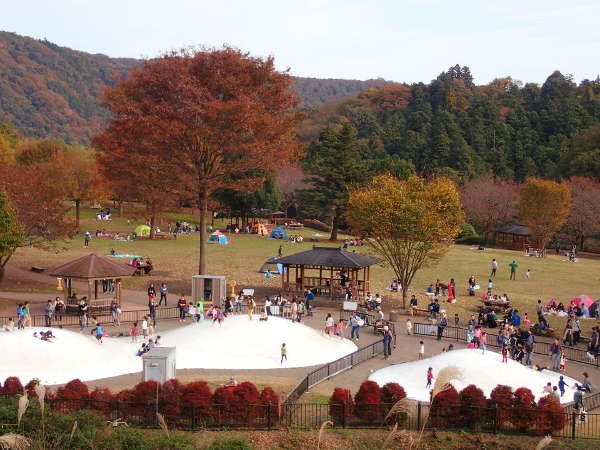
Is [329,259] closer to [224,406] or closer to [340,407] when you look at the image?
[340,407]

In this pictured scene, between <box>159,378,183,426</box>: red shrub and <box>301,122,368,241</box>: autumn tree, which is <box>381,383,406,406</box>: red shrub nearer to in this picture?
<box>159,378,183,426</box>: red shrub

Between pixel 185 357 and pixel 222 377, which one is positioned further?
pixel 185 357

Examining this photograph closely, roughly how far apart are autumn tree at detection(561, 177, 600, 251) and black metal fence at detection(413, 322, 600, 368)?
44147 mm

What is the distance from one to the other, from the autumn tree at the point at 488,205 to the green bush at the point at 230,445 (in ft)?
225

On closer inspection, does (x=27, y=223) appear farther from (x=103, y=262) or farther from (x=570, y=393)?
(x=570, y=393)

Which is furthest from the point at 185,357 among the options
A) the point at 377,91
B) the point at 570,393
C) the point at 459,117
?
the point at 377,91

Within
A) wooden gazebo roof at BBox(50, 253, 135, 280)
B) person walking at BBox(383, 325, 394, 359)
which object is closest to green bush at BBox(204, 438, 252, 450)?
person walking at BBox(383, 325, 394, 359)

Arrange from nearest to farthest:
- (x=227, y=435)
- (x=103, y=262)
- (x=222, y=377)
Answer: (x=227, y=435) → (x=222, y=377) → (x=103, y=262)

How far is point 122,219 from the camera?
271 ft

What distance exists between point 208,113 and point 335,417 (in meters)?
23.8

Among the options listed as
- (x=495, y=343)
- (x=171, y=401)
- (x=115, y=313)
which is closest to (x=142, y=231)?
(x=115, y=313)

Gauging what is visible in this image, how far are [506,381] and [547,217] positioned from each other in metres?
51.5

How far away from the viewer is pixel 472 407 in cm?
1806

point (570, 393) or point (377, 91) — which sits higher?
point (377, 91)
